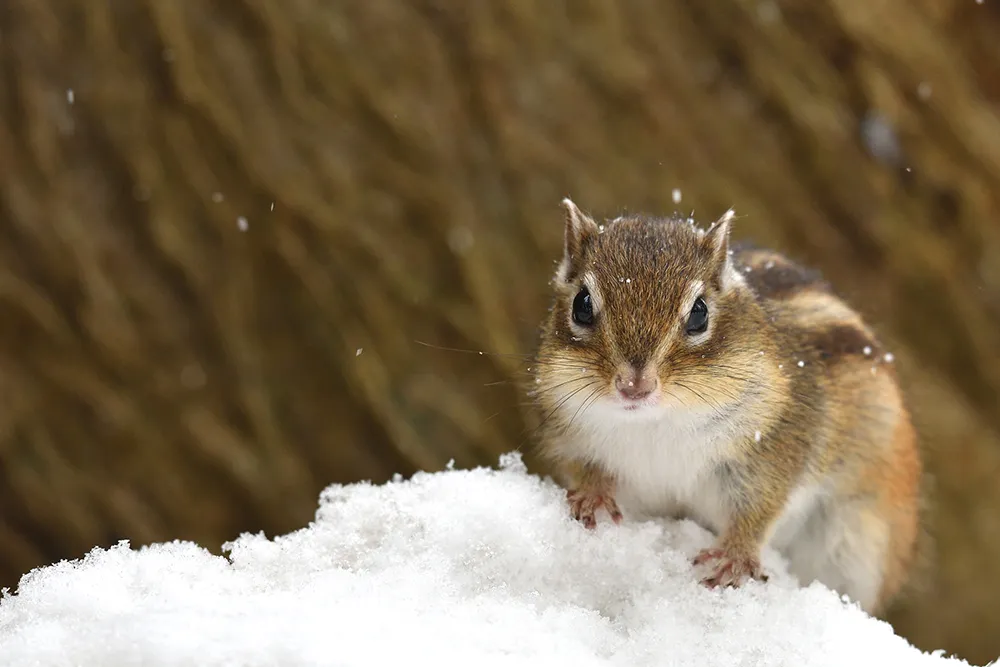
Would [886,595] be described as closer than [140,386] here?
Yes

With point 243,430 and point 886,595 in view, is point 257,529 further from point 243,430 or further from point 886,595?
point 886,595

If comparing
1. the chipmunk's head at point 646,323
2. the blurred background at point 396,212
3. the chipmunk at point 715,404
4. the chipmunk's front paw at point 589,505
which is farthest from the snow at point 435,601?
the blurred background at point 396,212

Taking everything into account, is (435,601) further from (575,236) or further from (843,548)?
(843,548)

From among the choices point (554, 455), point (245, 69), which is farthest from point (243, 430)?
point (554, 455)

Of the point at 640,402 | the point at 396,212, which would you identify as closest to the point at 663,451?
the point at 640,402

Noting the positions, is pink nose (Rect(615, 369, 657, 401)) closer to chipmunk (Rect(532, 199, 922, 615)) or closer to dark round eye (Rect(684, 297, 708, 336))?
chipmunk (Rect(532, 199, 922, 615))

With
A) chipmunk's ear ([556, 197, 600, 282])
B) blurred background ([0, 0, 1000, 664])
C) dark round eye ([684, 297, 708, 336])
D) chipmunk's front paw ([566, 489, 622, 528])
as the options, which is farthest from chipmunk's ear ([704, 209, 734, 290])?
blurred background ([0, 0, 1000, 664])
